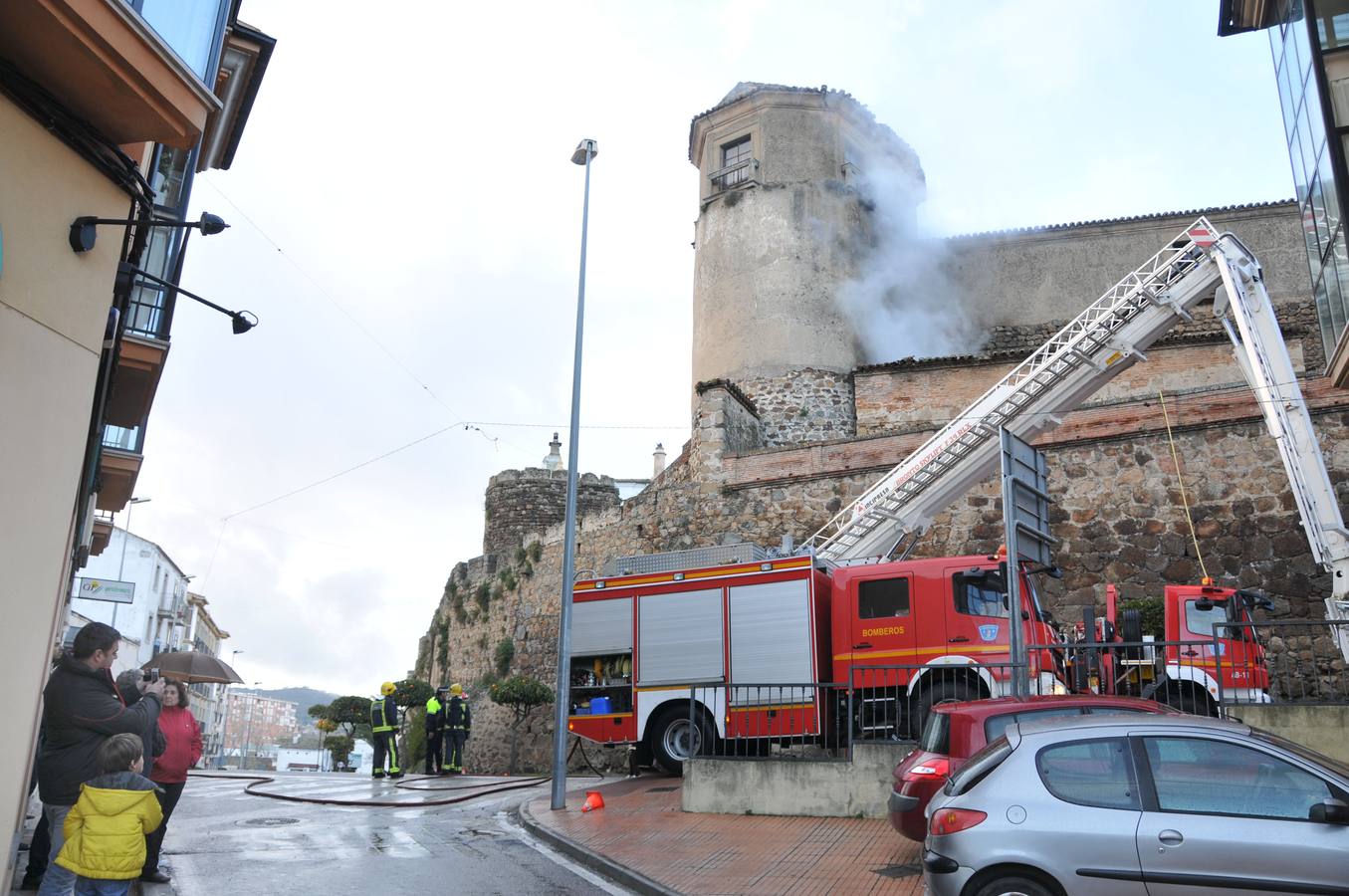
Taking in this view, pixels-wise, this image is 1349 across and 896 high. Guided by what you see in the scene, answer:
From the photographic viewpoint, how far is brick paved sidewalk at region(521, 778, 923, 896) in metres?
8.02

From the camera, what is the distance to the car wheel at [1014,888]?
585 centimetres

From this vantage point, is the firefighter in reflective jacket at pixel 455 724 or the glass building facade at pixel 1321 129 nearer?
the glass building facade at pixel 1321 129

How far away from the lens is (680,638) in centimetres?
1516

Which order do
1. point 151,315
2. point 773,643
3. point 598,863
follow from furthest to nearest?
point 773,643 → point 151,315 → point 598,863

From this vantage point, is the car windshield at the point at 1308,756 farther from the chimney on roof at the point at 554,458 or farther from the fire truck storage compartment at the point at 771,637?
the chimney on roof at the point at 554,458

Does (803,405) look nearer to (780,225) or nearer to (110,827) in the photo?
(780,225)

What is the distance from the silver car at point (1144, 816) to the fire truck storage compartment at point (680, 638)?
28.0ft

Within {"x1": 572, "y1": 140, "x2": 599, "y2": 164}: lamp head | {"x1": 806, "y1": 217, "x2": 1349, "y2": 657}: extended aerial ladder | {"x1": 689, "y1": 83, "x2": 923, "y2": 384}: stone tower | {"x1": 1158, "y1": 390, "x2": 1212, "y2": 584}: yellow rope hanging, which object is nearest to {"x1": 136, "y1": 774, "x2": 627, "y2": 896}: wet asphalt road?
{"x1": 806, "y1": 217, "x2": 1349, "y2": 657}: extended aerial ladder

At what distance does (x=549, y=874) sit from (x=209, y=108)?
6.43 m

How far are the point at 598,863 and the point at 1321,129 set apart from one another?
1186cm

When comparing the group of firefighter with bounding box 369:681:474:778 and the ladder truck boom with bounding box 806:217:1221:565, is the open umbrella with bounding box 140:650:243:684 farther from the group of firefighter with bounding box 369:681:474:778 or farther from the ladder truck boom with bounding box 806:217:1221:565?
the ladder truck boom with bounding box 806:217:1221:565

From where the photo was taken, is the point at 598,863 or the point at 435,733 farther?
the point at 435,733

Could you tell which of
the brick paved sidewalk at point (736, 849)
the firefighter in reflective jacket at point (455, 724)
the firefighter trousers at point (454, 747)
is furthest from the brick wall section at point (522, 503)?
the brick paved sidewalk at point (736, 849)

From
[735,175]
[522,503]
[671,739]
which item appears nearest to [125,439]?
[671,739]
